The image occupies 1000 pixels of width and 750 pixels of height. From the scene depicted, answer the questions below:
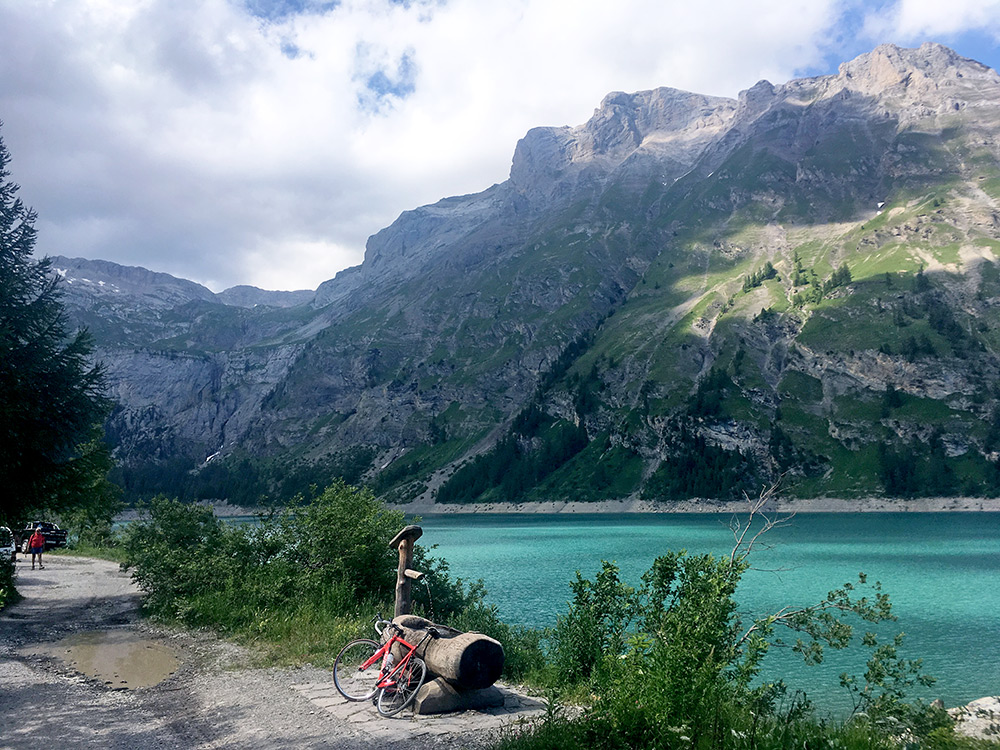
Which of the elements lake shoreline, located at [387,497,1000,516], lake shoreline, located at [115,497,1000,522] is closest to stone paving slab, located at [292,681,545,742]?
lake shoreline, located at [387,497,1000,516]

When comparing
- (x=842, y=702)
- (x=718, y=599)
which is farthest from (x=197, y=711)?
(x=842, y=702)

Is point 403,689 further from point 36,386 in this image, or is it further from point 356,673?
point 36,386

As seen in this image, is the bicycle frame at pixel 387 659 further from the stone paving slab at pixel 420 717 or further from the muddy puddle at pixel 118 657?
the muddy puddle at pixel 118 657

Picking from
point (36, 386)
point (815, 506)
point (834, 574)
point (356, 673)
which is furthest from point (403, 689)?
point (815, 506)

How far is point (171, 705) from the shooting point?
14023 millimetres

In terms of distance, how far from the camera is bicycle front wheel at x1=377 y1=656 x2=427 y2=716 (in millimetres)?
12969

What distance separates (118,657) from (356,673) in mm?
8459

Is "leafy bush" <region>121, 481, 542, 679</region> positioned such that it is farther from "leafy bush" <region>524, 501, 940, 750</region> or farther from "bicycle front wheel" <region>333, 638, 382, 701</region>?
"leafy bush" <region>524, 501, 940, 750</region>

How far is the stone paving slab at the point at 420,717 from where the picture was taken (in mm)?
11898

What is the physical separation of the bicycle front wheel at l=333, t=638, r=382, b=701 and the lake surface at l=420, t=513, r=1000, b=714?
890 centimetres

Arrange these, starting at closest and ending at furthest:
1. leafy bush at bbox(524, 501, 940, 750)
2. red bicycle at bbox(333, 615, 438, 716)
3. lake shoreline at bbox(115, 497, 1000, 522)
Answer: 1. leafy bush at bbox(524, 501, 940, 750)
2. red bicycle at bbox(333, 615, 438, 716)
3. lake shoreline at bbox(115, 497, 1000, 522)

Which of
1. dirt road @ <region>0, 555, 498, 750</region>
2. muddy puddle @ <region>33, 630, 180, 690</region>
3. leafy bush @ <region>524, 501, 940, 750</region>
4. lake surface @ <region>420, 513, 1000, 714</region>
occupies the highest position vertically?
leafy bush @ <region>524, 501, 940, 750</region>

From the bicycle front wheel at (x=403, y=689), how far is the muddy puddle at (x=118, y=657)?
7051 mm

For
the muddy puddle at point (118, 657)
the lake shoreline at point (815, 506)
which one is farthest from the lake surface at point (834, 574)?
the lake shoreline at point (815, 506)
